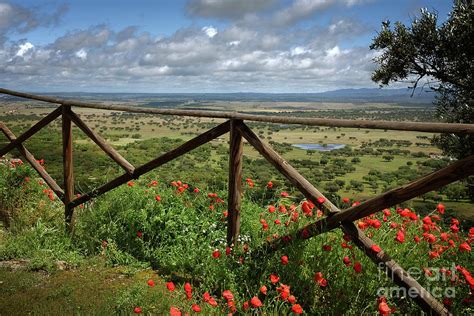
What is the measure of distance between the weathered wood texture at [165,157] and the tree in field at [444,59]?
8653 millimetres

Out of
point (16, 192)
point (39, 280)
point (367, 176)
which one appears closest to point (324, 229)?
point (39, 280)

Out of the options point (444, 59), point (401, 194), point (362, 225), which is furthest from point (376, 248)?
point (444, 59)

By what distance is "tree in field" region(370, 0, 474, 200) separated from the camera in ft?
32.5

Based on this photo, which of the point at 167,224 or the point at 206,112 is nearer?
the point at 206,112

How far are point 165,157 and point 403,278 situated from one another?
2609 millimetres

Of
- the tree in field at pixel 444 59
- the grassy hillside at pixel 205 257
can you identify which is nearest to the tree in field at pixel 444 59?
the tree in field at pixel 444 59

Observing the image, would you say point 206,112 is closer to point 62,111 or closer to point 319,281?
point 319,281

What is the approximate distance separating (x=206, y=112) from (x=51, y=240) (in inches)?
Result: 98.4

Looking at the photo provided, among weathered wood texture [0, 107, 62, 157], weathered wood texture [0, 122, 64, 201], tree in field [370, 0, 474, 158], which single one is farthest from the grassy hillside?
tree in field [370, 0, 474, 158]

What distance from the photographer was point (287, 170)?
311 centimetres

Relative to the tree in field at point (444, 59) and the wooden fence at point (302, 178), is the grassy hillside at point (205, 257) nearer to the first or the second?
the wooden fence at point (302, 178)

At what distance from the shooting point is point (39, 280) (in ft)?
11.6

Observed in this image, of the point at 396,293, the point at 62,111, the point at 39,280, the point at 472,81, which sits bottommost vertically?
the point at 39,280

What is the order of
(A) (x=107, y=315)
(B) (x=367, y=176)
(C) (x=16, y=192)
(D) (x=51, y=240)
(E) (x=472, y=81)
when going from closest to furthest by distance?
(A) (x=107, y=315)
(D) (x=51, y=240)
(C) (x=16, y=192)
(E) (x=472, y=81)
(B) (x=367, y=176)
